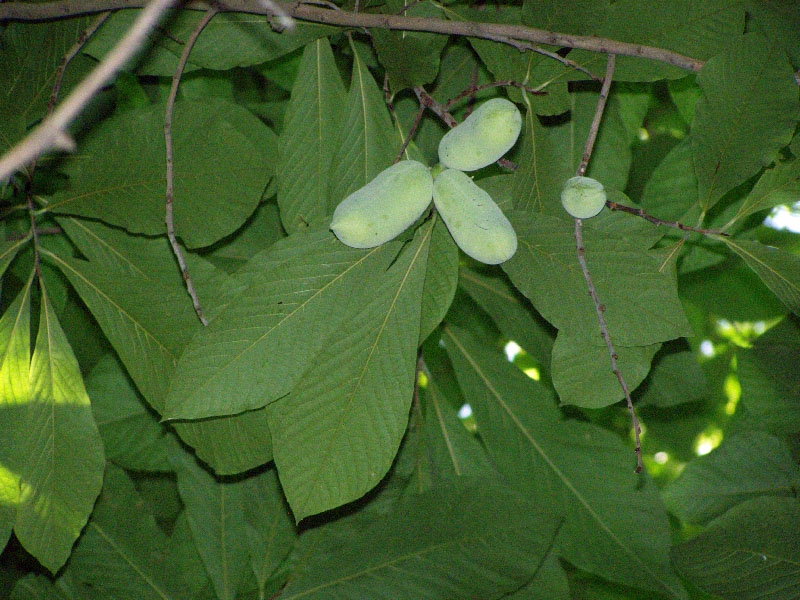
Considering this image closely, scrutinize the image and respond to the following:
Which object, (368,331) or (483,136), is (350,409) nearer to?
(368,331)

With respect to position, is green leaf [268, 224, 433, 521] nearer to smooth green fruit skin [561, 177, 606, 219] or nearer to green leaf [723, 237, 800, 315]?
smooth green fruit skin [561, 177, 606, 219]

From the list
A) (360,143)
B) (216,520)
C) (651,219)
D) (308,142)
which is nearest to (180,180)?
(308,142)

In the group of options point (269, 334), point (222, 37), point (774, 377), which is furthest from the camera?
point (774, 377)

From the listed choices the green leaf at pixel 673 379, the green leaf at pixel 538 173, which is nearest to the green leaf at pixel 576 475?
the green leaf at pixel 673 379

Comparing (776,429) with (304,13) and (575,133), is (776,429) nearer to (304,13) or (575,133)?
(575,133)

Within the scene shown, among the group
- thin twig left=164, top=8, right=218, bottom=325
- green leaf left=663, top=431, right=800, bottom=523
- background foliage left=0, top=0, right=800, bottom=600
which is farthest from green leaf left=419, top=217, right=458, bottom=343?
green leaf left=663, top=431, right=800, bottom=523

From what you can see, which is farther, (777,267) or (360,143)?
(360,143)
